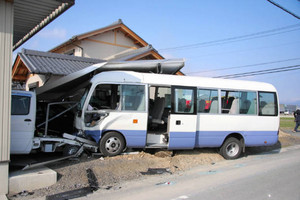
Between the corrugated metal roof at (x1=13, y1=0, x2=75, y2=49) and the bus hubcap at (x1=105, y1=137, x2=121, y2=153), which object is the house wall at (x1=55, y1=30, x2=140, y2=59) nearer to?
the corrugated metal roof at (x1=13, y1=0, x2=75, y2=49)

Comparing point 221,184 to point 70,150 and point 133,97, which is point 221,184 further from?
point 70,150

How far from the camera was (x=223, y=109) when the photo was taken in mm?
9047

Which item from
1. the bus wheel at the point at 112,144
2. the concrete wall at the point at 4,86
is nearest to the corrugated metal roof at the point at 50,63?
the bus wheel at the point at 112,144

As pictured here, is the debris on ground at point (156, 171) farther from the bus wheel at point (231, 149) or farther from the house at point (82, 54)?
the house at point (82, 54)

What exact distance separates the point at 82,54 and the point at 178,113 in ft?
37.9

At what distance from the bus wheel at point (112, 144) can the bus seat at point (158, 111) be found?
1.59m

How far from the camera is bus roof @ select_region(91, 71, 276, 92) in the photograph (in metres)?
8.09

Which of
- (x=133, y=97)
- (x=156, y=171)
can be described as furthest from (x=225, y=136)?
(x=133, y=97)

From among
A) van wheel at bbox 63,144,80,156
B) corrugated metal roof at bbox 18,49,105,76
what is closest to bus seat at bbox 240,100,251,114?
van wheel at bbox 63,144,80,156

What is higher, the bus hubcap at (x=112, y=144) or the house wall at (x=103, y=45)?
the house wall at (x=103, y=45)

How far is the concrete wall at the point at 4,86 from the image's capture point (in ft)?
16.9

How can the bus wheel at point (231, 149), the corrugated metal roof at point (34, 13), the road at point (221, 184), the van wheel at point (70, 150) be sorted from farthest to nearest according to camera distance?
the bus wheel at point (231, 149) → the van wheel at point (70, 150) → the corrugated metal roof at point (34, 13) → the road at point (221, 184)

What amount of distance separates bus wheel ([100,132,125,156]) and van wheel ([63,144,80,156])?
76 cm

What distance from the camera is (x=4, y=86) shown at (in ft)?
17.0
